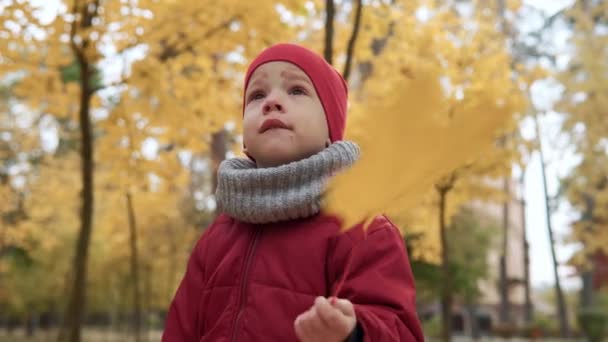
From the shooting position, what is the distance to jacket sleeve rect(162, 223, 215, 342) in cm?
168

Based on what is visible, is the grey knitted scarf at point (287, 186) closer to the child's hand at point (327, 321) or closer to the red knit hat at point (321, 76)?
the red knit hat at point (321, 76)

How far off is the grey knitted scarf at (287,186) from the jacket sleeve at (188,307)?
0.25 meters

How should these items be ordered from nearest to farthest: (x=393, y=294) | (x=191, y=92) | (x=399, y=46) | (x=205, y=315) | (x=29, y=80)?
(x=393, y=294) → (x=205, y=315) → (x=29, y=80) → (x=191, y=92) → (x=399, y=46)

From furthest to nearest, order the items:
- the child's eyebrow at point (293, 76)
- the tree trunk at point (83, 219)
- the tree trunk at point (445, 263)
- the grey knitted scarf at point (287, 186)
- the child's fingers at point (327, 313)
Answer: the tree trunk at point (445, 263)
the tree trunk at point (83, 219)
the child's eyebrow at point (293, 76)
the grey knitted scarf at point (287, 186)
the child's fingers at point (327, 313)

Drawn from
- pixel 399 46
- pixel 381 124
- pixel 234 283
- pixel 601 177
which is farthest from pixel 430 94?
pixel 601 177

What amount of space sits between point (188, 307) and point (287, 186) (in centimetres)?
47

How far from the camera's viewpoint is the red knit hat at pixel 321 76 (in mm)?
1654

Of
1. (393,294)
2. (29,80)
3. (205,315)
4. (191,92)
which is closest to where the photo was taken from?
(393,294)

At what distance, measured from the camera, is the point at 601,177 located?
9562 millimetres

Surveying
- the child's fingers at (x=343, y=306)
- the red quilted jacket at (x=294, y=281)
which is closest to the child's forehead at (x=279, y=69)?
the red quilted jacket at (x=294, y=281)

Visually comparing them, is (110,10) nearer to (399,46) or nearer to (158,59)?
(158,59)

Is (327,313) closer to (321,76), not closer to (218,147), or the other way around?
(321,76)

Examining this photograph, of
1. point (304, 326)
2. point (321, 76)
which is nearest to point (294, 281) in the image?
point (304, 326)

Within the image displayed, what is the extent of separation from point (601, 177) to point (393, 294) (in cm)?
929
